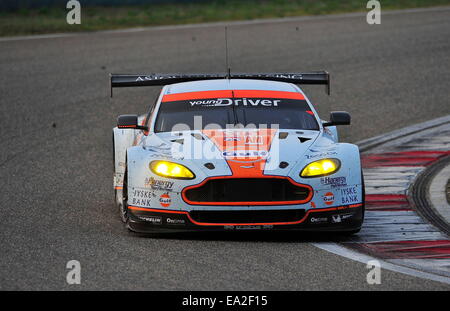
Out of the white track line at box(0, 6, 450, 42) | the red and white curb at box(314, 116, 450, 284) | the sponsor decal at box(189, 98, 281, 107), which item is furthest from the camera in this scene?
→ the white track line at box(0, 6, 450, 42)

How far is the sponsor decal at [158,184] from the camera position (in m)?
7.90

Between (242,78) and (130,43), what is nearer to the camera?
(242,78)

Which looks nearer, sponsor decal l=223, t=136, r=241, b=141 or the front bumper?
the front bumper

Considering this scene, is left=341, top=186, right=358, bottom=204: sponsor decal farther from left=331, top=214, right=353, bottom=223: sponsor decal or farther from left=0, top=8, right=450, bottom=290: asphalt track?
left=0, top=8, right=450, bottom=290: asphalt track

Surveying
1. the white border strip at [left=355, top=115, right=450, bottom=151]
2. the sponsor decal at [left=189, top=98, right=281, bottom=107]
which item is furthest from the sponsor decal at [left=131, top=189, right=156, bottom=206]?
the white border strip at [left=355, top=115, right=450, bottom=151]

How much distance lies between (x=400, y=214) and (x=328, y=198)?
61.0 inches

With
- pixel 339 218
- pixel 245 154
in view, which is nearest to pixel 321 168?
pixel 339 218

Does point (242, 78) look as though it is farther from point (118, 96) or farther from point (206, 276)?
point (118, 96)

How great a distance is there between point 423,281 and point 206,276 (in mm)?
1453

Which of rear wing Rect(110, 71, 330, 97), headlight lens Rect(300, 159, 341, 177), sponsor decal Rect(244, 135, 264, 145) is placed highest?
rear wing Rect(110, 71, 330, 97)

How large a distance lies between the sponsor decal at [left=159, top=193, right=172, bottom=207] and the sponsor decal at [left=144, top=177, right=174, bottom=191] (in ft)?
0.18

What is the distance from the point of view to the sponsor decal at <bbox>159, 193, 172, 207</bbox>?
7.91m
